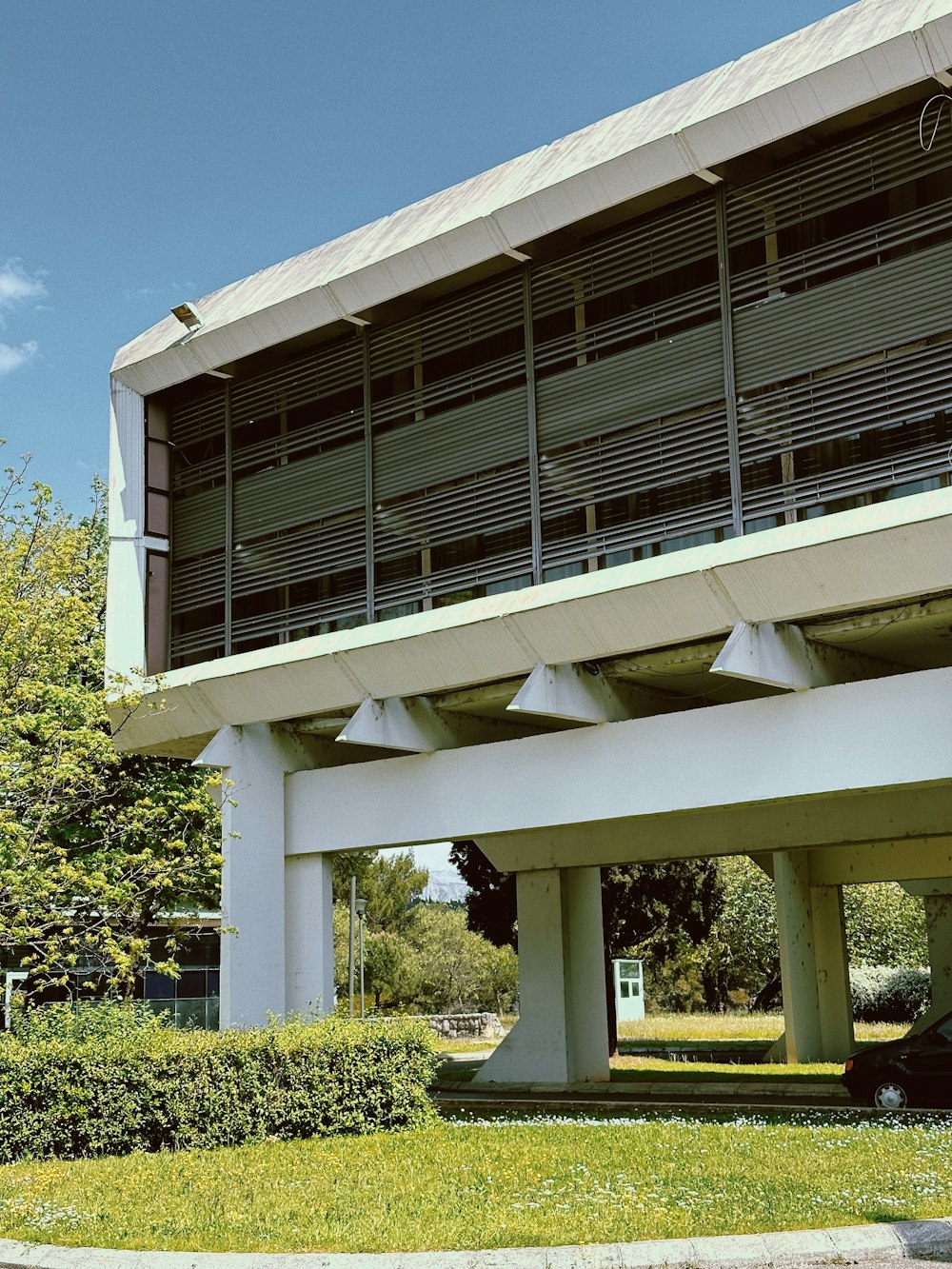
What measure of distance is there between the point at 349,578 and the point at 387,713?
2.02 metres

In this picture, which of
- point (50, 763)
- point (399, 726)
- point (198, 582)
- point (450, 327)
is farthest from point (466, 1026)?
point (450, 327)

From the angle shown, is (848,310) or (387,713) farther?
(387,713)

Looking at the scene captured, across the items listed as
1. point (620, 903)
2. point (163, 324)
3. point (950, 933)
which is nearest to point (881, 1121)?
point (950, 933)

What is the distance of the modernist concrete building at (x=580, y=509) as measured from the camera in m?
13.3

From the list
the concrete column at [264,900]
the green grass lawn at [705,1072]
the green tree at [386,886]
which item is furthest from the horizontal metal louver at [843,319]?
the green tree at [386,886]

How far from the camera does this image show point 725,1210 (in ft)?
27.5

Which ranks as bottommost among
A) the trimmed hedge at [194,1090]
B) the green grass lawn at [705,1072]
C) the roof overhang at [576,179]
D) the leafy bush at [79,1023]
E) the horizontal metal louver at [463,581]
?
the green grass lawn at [705,1072]

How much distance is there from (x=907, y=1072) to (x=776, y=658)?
204 inches

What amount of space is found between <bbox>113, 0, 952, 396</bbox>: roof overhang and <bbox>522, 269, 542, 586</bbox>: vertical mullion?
0.56m

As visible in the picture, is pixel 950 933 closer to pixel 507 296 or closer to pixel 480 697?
pixel 480 697

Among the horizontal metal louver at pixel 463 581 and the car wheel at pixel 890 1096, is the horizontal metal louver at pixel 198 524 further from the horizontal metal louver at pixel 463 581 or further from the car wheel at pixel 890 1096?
the car wheel at pixel 890 1096

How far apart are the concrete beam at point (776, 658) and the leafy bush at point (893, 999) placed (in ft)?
85.8

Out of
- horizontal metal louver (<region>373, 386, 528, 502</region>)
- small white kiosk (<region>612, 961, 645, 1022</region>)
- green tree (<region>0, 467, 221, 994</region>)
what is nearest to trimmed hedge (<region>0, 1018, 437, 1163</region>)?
green tree (<region>0, 467, 221, 994</region>)

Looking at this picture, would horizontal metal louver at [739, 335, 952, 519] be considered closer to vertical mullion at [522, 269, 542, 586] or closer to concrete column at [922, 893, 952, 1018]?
vertical mullion at [522, 269, 542, 586]
